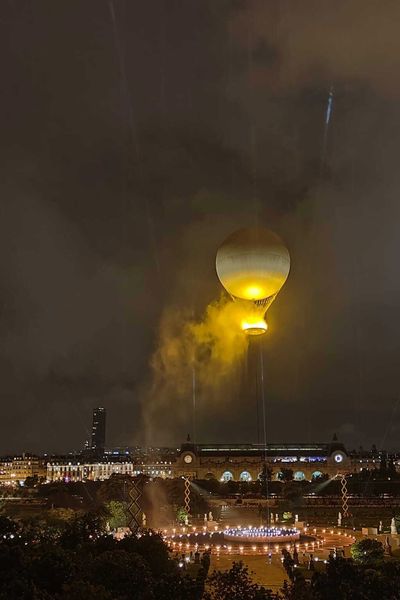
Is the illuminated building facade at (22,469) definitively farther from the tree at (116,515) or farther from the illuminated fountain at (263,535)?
the illuminated fountain at (263,535)

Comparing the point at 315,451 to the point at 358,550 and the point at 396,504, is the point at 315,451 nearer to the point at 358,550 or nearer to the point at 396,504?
the point at 396,504

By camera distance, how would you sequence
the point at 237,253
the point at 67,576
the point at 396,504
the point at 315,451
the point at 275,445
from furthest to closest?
the point at 275,445
the point at 315,451
the point at 396,504
the point at 237,253
the point at 67,576

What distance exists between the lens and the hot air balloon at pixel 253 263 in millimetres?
28484

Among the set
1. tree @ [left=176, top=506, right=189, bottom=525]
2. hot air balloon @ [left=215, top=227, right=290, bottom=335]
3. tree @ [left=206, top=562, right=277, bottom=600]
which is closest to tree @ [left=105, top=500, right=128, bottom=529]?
tree @ [left=176, top=506, right=189, bottom=525]

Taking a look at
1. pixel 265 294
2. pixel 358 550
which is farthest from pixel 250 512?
pixel 265 294

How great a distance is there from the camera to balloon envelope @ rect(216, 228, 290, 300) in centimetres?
2848

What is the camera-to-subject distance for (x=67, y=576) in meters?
16.5

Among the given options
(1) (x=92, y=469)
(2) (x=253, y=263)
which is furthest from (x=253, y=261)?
(1) (x=92, y=469)

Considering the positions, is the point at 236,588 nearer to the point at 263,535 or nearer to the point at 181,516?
the point at 263,535

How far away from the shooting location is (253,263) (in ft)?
93.6

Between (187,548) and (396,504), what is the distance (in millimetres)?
29024

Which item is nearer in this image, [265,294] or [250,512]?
[265,294]

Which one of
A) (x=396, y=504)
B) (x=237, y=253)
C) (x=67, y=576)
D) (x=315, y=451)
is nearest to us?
(x=67, y=576)

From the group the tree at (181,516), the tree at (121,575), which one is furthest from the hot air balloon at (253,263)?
the tree at (181,516)
